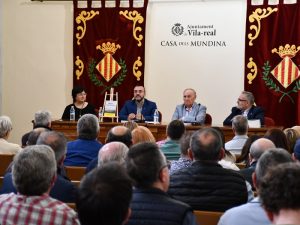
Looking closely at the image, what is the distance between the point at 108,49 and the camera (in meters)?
9.39

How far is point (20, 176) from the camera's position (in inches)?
94.7

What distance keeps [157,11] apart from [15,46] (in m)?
2.81

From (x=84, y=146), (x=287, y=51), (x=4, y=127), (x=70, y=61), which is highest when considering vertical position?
(x=287, y=51)

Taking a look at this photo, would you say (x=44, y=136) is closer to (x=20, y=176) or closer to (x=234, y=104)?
(x=20, y=176)

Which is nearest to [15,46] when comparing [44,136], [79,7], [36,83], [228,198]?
[36,83]

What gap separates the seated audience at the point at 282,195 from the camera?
164 cm

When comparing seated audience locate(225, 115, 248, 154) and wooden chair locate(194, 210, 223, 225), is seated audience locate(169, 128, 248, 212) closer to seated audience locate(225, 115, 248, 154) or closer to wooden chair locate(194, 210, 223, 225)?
wooden chair locate(194, 210, 223, 225)

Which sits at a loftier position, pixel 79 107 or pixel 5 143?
pixel 79 107

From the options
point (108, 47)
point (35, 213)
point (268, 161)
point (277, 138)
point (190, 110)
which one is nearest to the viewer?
point (35, 213)

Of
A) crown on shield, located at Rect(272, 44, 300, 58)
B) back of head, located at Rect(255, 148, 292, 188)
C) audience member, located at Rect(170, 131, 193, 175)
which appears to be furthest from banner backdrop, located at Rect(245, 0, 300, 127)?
back of head, located at Rect(255, 148, 292, 188)

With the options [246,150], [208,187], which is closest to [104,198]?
[208,187]

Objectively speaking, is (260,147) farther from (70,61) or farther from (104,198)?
(70,61)

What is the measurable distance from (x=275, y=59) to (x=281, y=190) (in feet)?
23.6

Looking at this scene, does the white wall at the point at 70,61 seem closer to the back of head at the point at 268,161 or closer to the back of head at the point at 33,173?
the back of head at the point at 268,161
